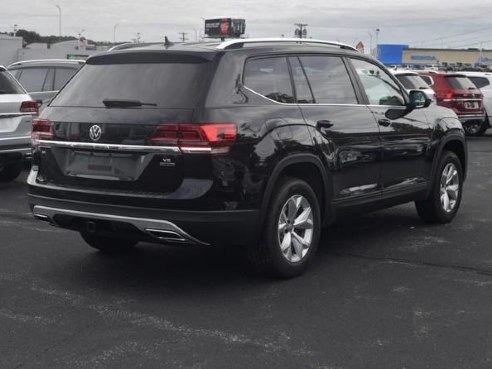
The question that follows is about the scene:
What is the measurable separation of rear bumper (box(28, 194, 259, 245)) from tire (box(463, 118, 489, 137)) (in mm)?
14875

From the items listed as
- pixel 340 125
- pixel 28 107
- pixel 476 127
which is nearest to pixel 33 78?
pixel 28 107

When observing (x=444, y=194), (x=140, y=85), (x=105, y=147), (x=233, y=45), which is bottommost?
(x=444, y=194)

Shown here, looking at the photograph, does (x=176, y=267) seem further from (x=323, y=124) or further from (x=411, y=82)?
(x=411, y=82)

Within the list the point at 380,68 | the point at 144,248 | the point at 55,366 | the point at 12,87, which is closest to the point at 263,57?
the point at 380,68

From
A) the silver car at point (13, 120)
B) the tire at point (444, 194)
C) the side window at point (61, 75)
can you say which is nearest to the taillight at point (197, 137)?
the tire at point (444, 194)

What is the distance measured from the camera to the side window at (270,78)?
5.14 metres

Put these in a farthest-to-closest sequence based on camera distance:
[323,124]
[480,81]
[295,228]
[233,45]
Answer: [480,81] → [323,124] → [295,228] → [233,45]

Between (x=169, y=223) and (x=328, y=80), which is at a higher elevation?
(x=328, y=80)

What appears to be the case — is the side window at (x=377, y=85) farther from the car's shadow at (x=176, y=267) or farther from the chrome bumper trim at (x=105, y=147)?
the chrome bumper trim at (x=105, y=147)

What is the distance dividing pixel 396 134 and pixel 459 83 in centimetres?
1207

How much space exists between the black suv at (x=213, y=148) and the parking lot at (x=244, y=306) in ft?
1.43

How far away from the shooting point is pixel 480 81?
19.6 m

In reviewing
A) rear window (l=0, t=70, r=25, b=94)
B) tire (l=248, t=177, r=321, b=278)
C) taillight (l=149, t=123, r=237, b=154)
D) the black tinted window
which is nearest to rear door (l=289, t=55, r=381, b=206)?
tire (l=248, t=177, r=321, b=278)

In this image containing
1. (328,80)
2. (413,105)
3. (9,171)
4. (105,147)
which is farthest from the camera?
(9,171)
